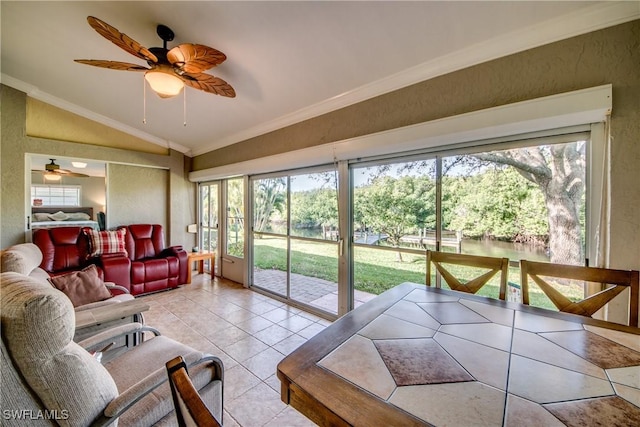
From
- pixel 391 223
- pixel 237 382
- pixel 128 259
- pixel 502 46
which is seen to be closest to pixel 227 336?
pixel 237 382

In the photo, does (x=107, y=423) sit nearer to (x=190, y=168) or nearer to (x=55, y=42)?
(x=55, y=42)

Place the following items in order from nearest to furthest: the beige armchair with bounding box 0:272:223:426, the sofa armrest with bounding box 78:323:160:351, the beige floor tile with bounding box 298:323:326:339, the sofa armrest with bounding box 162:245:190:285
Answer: the beige armchair with bounding box 0:272:223:426, the sofa armrest with bounding box 78:323:160:351, the beige floor tile with bounding box 298:323:326:339, the sofa armrest with bounding box 162:245:190:285

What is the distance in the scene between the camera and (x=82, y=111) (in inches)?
164

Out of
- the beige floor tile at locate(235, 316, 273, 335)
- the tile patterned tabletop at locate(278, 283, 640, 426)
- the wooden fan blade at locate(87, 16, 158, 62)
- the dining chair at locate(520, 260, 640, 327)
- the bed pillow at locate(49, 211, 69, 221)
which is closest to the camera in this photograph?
the tile patterned tabletop at locate(278, 283, 640, 426)

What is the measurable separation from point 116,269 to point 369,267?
12.1ft

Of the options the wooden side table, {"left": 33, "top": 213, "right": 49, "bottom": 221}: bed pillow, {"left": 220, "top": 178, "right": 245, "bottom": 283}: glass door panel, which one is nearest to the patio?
{"left": 220, "top": 178, "right": 245, "bottom": 283}: glass door panel

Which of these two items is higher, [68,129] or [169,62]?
[68,129]

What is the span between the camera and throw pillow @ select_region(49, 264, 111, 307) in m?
2.35

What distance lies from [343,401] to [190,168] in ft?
19.1

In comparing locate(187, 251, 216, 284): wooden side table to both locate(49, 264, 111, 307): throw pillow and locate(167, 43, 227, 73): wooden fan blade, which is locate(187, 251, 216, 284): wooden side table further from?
locate(167, 43, 227, 73): wooden fan blade

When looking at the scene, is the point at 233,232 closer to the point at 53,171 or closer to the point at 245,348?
the point at 245,348

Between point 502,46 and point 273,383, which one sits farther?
point 273,383

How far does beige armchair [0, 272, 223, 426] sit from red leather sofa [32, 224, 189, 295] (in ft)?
10.4

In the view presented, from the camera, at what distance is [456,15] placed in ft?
5.60
